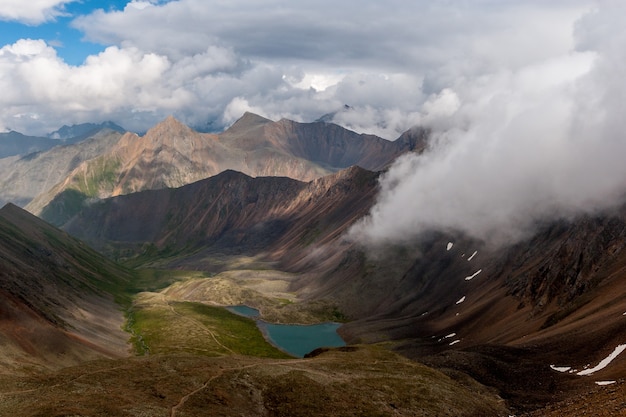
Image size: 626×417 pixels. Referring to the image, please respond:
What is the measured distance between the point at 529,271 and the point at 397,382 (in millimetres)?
109186

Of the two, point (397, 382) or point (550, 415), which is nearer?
point (550, 415)

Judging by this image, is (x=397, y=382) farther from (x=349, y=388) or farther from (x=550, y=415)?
(x=550, y=415)

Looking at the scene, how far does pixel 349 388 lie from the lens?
93562 millimetres

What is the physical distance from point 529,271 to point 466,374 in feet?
305

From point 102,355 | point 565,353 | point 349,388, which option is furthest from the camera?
point 102,355

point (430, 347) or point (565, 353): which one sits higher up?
point (565, 353)

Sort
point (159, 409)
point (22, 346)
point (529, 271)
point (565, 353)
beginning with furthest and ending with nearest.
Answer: point (529, 271), point (22, 346), point (565, 353), point (159, 409)

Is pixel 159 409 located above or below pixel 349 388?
above

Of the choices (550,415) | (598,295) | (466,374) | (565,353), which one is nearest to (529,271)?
(598,295)

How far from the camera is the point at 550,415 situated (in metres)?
75.2

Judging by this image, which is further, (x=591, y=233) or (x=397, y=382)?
(x=591, y=233)

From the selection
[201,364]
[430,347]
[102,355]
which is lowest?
[430,347]

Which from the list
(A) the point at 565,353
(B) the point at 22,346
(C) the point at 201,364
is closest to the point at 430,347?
(A) the point at 565,353

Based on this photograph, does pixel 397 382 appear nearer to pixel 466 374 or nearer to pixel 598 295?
pixel 466 374
